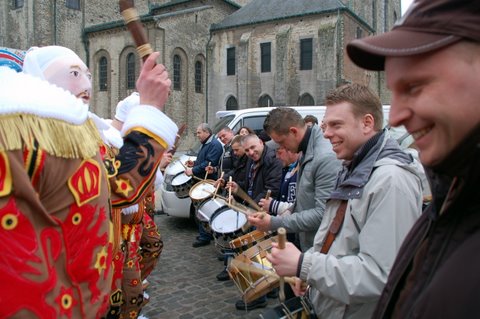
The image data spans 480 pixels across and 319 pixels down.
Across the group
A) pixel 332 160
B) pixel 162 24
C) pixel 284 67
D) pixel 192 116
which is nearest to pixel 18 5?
pixel 162 24

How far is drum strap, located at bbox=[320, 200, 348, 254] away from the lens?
2.15 m

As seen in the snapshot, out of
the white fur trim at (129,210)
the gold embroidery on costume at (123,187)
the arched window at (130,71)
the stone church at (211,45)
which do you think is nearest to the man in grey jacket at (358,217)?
the gold embroidery on costume at (123,187)

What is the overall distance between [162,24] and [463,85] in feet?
102

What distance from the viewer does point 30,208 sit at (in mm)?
1325

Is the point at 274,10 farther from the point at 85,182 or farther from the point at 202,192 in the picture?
the point at 85,182

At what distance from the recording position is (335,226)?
2.17 meters

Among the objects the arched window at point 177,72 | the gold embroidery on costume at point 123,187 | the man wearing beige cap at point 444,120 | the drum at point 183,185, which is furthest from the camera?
the arched window at point 177,72

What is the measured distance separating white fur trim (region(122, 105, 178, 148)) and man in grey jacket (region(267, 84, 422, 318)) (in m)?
0.81

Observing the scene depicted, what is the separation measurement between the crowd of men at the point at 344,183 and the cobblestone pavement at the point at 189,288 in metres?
2.29

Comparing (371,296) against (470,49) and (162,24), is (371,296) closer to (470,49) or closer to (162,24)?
(470,49)

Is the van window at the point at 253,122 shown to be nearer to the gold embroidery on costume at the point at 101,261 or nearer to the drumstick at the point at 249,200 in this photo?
the drumstick at the point at 249,200

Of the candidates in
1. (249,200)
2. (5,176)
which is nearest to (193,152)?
(249,200)

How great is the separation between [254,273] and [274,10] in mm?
30787

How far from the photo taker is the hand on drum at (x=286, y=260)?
1.96m
